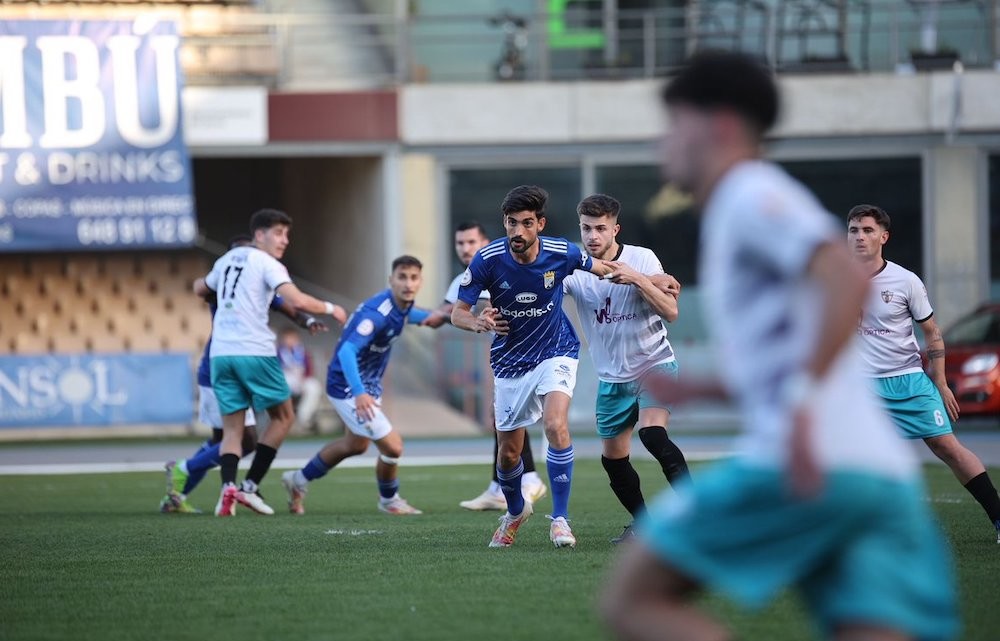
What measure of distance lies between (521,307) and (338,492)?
5.14 metres

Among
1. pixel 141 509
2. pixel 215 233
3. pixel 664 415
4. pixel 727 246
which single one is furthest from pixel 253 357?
pixel 215 233

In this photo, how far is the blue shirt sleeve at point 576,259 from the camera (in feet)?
27.7

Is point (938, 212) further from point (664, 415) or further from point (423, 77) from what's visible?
point (664, 415)

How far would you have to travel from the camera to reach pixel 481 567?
757 cm

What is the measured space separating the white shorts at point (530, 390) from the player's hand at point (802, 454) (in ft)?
17.8

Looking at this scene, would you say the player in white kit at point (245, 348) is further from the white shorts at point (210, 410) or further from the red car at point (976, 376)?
the red car at point (976, 376)

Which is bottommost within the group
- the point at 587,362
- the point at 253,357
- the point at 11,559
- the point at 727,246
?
the point at 587,362

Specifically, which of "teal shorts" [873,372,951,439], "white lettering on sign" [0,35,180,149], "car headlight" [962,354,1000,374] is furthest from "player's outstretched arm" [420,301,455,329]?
"white lettering on sign" [0,35,180,149]

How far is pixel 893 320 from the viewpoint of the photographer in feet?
29.3

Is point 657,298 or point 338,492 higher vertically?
point 657,298

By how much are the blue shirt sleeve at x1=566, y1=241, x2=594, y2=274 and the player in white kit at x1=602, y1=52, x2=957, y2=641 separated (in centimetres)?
472

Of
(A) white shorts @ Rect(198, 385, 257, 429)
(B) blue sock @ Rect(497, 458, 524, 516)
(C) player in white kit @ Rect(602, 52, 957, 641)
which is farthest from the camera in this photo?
(A) white shorts @ Rect(198, 385, 257, 429)

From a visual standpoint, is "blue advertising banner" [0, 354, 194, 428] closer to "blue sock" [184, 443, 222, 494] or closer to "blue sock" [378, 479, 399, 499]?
"blue sock" [184, 443, 222, 494]

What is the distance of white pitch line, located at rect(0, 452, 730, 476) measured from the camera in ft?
53.2
